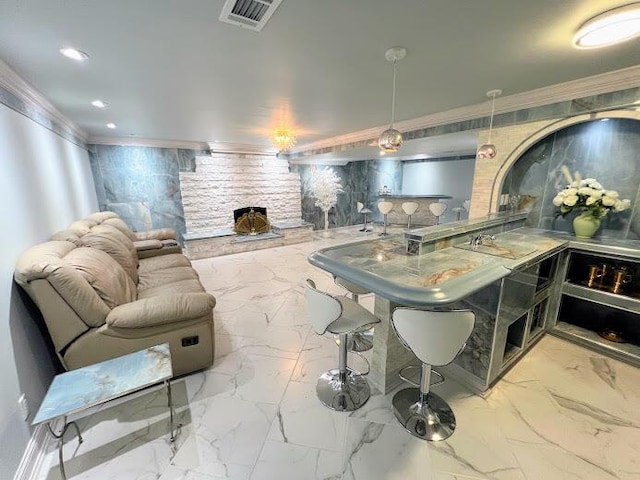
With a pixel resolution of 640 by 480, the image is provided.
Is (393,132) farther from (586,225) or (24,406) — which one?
(24,406)

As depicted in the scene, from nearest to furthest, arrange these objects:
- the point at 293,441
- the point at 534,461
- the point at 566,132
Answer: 1. the point at 534,461
2. the point at 293,441
3. the point at 566,132

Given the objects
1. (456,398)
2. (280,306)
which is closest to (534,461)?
(456,398)

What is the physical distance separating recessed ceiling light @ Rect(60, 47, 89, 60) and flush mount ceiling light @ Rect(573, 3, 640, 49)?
3004 mm

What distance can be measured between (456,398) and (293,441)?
1.18 m

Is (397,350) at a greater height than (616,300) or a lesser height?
lesser

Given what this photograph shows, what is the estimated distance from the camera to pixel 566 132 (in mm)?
2715

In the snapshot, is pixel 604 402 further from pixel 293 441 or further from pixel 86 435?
pixel 86 435

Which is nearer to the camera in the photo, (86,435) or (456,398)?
(86,435)

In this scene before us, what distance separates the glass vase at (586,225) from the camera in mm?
2467

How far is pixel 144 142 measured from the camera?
195 inches

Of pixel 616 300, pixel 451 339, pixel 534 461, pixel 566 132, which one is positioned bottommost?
pixel 534 461

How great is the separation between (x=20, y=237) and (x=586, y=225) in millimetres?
4702

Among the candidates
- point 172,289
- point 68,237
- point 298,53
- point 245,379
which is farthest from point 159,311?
point 298,53

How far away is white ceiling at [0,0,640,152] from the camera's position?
130 centimetres
